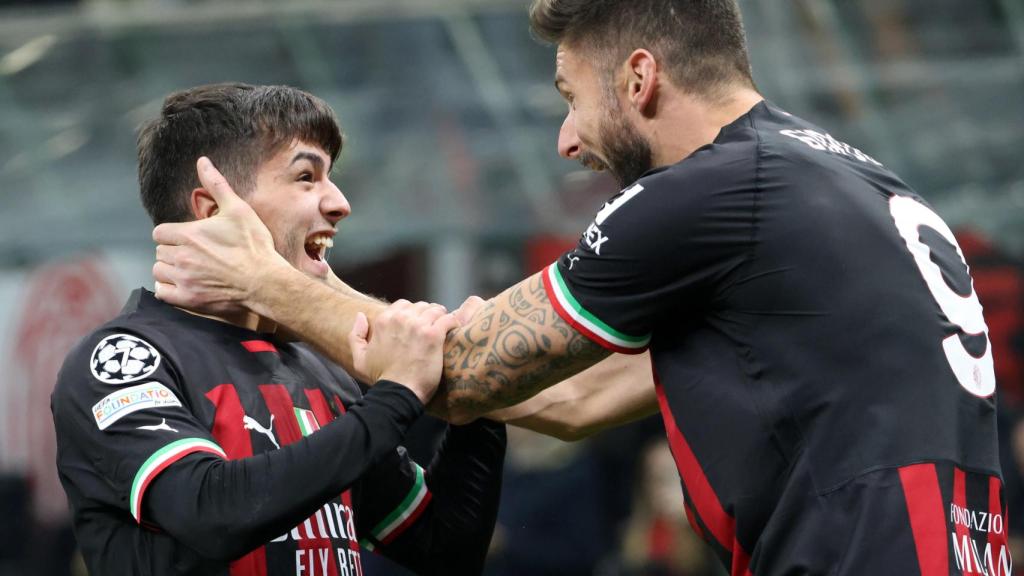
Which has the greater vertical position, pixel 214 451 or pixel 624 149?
pixel 624 149

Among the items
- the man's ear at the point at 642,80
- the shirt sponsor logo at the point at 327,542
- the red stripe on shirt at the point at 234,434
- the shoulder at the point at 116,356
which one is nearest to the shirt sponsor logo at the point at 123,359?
the shoulder at the point at 116,356

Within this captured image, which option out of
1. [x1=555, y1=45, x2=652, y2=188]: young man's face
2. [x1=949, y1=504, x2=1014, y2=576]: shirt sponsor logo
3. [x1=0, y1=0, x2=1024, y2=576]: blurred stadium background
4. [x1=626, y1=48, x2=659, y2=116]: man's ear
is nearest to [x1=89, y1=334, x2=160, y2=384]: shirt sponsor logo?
[x1=555, y1=45, x2=652, y2=188]: young man's face

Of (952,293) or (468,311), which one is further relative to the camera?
(468,311)

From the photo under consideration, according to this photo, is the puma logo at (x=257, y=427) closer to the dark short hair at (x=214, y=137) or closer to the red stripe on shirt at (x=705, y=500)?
the dark short hair at (x=214, y=137)

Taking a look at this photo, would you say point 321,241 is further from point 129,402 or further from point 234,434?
point 129,402

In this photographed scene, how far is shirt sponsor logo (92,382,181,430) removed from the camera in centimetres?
308

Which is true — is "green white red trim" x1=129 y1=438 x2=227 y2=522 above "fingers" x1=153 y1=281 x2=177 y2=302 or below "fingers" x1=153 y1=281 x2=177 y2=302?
below

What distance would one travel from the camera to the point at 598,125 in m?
3.37

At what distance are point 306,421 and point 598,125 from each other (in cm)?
97

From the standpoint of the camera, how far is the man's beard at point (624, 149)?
10.9ft

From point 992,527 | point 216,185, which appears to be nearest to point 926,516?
point 992,527

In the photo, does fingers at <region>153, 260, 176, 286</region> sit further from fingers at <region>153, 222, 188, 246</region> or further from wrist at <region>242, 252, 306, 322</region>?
wrist at <region>242, 252, 306, 322</region>

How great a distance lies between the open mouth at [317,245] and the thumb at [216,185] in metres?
0.24

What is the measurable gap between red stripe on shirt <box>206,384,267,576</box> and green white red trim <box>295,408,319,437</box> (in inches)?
6.1
